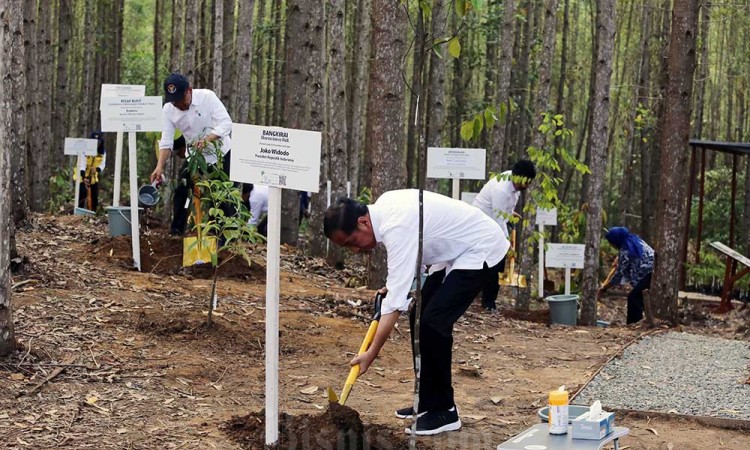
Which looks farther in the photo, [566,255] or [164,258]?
[566,255]

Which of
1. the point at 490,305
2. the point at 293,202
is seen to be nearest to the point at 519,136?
the point at 293,202

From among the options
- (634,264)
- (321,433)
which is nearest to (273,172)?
(321,433)

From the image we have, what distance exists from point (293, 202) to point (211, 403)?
8.09 m

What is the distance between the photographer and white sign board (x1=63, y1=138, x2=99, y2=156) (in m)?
14.8

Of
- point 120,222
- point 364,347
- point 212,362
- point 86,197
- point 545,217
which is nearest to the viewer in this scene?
point 364,347

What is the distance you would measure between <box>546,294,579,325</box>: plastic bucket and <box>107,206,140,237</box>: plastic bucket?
469cm

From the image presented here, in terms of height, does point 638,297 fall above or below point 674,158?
below

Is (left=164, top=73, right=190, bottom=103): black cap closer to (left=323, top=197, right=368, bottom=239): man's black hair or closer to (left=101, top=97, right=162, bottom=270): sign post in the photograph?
(left=101, top=97, right=162, bottom=270): sign post

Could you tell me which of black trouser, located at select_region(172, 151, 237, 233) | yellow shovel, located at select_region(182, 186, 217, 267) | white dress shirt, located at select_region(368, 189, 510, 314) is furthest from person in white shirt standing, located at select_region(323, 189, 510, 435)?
black trouser, located at select_region(172, 151, 237, 233)

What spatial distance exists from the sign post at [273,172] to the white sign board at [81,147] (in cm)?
1061

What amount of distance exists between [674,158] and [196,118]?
557cm

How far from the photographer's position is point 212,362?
652 centimetres

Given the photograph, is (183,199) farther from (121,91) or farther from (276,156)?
(276,156)

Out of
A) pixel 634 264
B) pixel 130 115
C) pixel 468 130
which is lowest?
pixel 634 264
